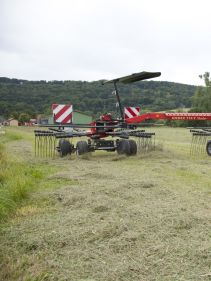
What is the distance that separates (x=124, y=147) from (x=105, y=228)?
710 centimetres

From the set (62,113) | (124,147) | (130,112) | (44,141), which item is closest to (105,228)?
(124,147)

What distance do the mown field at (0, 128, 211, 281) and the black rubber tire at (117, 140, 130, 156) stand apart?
3796 mm

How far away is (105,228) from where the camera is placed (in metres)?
3.89

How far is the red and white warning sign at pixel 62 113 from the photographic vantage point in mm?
11930

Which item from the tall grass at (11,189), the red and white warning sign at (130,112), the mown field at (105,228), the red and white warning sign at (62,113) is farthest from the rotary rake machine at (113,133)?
the mown field at (105,228)

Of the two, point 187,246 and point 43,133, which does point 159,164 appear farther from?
point 187,246

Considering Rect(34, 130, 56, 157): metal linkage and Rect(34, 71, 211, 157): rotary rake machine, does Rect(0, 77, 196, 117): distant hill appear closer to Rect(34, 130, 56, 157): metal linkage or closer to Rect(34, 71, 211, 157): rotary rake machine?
Rect(34, 130, 56, 157): metal linkage

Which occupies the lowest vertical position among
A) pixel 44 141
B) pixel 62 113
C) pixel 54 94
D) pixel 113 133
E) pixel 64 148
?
pixel 64 148

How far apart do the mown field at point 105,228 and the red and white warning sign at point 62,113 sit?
5.06 m

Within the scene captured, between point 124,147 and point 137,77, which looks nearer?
point 137,77

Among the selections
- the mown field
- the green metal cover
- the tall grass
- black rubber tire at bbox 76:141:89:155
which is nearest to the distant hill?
the green metal cover

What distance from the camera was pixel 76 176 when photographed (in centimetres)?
725

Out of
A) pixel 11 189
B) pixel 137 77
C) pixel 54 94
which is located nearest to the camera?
pixel 11 189

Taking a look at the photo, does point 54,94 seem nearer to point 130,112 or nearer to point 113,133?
point 130,112
